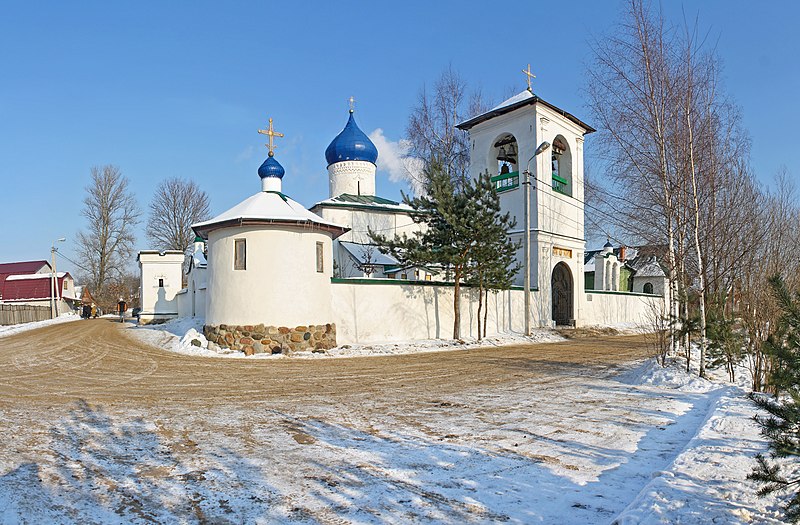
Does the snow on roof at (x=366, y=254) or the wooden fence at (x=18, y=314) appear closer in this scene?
the snow on roof at (x=366, y=254)

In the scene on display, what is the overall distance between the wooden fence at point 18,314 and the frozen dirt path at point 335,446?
28652mm

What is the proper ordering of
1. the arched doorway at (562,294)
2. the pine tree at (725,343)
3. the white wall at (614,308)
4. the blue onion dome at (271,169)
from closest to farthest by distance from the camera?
the pine tree at (725,343), the blue onion dome at (271,169), the arched doorway at (562,294), the white wall at (614,308)

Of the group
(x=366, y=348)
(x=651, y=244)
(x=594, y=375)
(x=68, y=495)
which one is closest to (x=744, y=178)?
(x=651, y=244)

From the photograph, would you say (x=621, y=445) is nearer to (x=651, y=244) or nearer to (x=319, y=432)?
(x=319, y=432)

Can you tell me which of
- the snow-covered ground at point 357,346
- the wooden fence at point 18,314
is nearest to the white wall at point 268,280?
the snow-covered ground at point 357,346

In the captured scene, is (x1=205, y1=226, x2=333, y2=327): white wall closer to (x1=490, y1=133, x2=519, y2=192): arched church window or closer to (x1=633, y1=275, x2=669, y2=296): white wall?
(x1=490, y1=133, x2=519, y2=192): arched church window

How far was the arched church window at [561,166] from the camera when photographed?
24.6 meters

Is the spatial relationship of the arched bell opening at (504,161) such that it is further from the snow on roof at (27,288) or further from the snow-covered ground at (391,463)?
the snow on roof at (27,288)

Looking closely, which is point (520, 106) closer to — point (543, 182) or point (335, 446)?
point (543, 182)

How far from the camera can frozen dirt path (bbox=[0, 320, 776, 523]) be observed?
3676 millimetres

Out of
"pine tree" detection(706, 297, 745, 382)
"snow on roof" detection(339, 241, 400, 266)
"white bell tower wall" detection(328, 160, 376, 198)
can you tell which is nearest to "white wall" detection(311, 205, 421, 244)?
"snow on roof" detection(339, 241, 400, 266)

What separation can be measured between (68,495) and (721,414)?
6.71m

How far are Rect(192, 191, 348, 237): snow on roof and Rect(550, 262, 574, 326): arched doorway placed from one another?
518 inches

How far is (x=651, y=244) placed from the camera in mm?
12898
